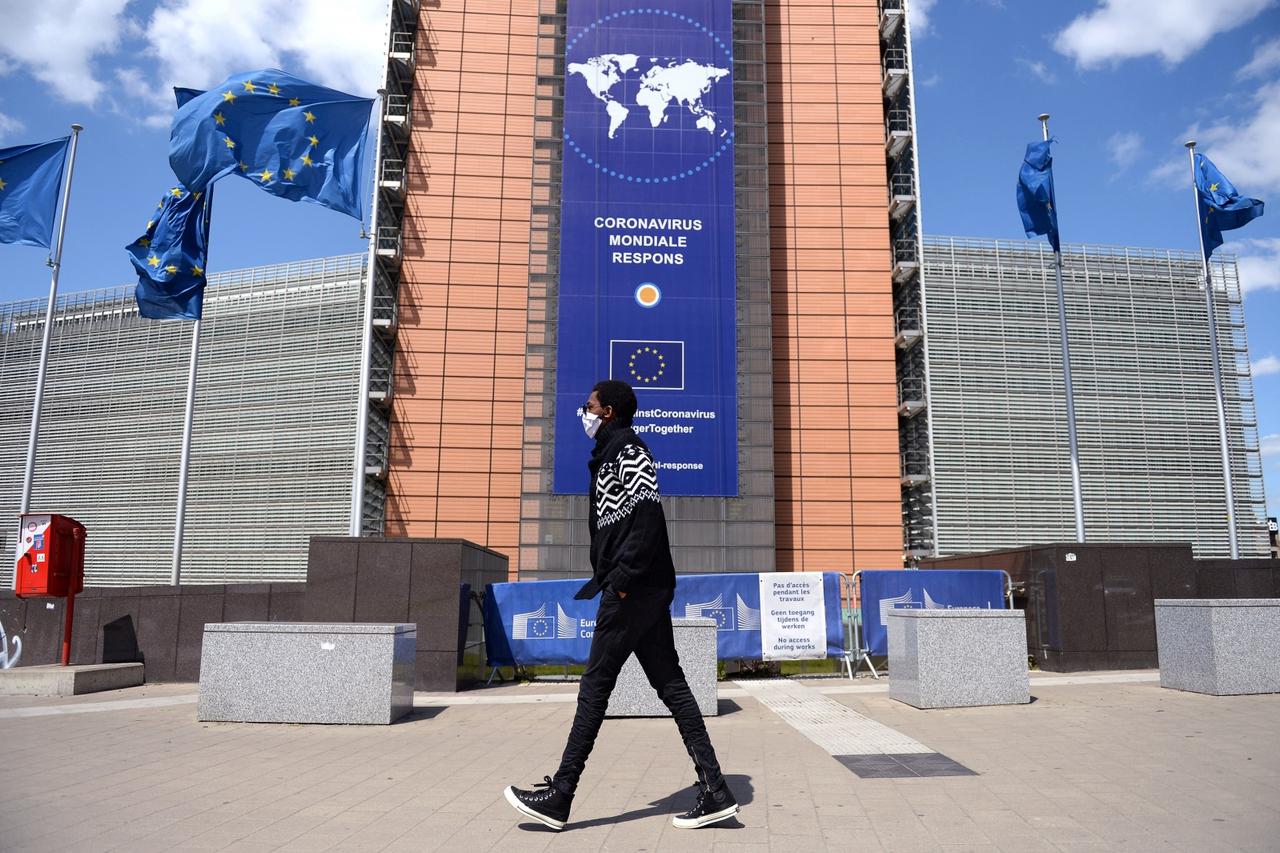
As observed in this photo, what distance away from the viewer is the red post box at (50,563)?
13.4 m

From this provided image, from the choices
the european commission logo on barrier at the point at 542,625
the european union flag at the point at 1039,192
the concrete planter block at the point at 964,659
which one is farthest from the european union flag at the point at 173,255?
the european union flag at the point at 1039,192

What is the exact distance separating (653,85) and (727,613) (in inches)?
Answer: 847

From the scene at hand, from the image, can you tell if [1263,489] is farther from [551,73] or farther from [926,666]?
[926,666]

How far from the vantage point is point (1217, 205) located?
2158 centimetres

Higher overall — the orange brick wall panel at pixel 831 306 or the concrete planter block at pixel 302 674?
the orange brick wall panel at pixel 831 306

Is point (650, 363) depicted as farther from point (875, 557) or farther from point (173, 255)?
point (173, 255)

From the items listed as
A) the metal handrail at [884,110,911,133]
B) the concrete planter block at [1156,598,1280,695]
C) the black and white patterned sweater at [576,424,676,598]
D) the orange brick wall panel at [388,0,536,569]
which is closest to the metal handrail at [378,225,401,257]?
the orange brick wall panel at [388,0,536,569]

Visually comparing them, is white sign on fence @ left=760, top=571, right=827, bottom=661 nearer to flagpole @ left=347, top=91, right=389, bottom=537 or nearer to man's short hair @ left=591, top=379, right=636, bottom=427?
man's short hair @ left=591, top=379, right=636, bottom=427

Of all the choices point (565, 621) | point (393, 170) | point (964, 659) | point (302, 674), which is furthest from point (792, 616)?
point (393, 170)

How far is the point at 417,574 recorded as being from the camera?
1270 centimetres

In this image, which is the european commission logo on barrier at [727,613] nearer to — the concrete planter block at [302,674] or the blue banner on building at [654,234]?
the concrete planter block at [302,674]

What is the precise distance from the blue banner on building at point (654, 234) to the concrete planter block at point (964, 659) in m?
17.6

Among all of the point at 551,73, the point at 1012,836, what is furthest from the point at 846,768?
the point at 551,73

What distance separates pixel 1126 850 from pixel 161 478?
5130cm
